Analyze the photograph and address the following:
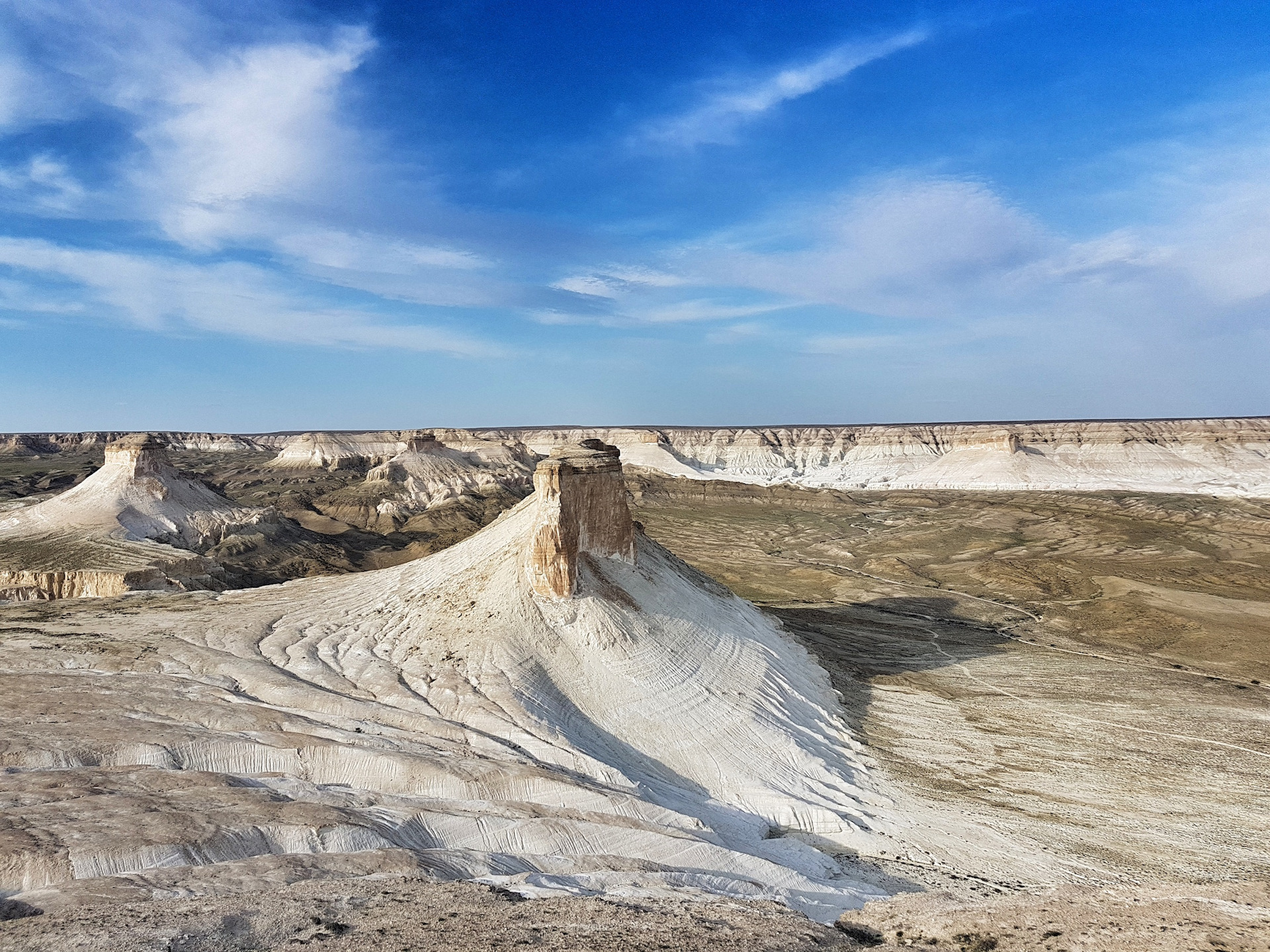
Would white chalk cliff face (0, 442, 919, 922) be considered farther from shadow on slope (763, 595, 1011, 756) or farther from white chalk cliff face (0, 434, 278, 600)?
white chalk cliff face (0, 434, 278, 600)

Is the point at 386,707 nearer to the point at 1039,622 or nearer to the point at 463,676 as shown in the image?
the point at 463,676

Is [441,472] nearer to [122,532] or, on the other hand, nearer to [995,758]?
[122,532]

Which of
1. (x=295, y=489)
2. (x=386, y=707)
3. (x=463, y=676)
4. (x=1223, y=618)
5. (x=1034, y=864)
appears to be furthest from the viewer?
(x=295, y=489)

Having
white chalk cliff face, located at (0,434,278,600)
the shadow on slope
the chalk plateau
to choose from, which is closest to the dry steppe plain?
the shadow on slope

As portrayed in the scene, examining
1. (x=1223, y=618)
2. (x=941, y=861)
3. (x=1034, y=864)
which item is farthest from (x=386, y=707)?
(x=1223, y=618)

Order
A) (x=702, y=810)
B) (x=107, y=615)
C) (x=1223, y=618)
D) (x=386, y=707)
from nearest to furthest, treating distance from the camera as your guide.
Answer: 1. (x=702, y=810)
2. (x=386, y=707)
3. (x=107, y=615)
4. (x=1223, y=618)

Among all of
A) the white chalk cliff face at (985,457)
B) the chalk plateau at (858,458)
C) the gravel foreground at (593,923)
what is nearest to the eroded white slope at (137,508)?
the chalk plateau at (858,458)
